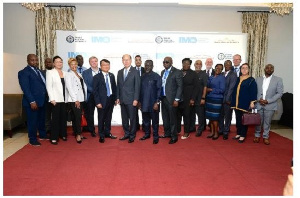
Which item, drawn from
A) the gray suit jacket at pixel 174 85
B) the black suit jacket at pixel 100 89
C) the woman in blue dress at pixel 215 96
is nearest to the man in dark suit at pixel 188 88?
the woman in blue dress at pixel 215 96

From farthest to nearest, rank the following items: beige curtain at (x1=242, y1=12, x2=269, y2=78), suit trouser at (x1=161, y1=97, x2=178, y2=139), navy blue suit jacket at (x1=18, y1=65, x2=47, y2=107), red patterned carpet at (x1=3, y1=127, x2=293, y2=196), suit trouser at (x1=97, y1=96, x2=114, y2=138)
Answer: beige curtain at (x1=242, y1=12, x2=269, y2=78) → suit trouser at (x1=97, y1=96, x2=114, y2=138) → suit trouser at (x1=161, y1=97, x2=178, y2=139) → navy blue suit jacket at (x1=18, y1=65, x2=47, y2=107) → red patterned carpet at (x1=3, y1=127, x2=293, y2=196)

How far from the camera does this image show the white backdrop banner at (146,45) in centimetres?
732

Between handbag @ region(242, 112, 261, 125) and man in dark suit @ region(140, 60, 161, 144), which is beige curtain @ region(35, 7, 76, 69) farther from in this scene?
handbag @ region(242, 112, 261, 125)

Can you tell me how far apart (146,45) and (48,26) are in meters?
2.64

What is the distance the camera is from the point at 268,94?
5098 millimetres

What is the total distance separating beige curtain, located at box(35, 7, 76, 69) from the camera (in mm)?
7359

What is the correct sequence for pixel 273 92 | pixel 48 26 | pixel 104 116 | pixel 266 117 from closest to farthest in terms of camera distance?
pixel 273 92
pixel 266 117
pixel 104 116
pixel 48 26

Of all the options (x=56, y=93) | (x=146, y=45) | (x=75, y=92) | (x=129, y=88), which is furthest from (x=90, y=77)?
(x=146, y=45)

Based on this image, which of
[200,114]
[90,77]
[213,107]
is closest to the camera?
[213,107]

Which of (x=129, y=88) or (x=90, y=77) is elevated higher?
(x=90, y=77)

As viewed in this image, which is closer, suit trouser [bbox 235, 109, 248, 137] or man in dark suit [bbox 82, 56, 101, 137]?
suit trouser [bbox 235, 109, 248, 137]

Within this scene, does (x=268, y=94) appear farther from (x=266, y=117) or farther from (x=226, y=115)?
(x=226, y=115)

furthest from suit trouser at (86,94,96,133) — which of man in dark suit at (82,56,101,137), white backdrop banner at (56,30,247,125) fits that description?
white backdrop banner at (56,30,247,125)

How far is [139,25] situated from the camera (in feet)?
25.0
